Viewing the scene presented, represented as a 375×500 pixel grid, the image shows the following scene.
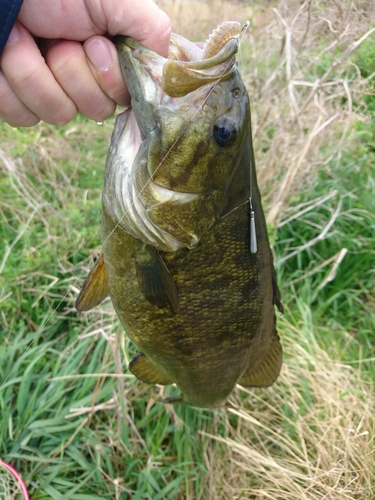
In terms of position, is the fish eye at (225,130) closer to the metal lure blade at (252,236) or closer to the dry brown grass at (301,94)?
the metal lure blade at (252,236)

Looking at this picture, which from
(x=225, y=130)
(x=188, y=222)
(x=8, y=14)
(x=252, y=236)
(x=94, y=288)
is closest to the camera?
(x=8, y=14)

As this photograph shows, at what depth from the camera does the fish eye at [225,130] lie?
122cm

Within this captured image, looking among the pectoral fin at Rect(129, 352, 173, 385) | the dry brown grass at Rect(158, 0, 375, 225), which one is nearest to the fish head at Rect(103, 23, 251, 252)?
the pectoral fin at Rect(129, 352, 173, 385)

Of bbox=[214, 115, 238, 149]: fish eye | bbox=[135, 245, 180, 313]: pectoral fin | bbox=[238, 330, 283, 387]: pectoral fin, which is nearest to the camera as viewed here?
bbox=[214, 115, 238, 149]: fish eye

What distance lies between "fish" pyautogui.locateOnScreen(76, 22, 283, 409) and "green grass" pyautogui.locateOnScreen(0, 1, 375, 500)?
27.4 inches

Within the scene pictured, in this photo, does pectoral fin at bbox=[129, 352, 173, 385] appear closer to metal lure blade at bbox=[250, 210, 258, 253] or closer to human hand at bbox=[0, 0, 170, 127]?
metal lure blade at bbox=[250, 210, 258, 253]

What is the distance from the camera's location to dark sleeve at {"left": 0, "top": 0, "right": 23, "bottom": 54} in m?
1.08

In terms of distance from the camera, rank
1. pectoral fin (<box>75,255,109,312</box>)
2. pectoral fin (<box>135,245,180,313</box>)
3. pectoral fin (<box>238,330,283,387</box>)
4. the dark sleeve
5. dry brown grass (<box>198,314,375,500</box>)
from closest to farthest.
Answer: the dark sleeve < pectoral fin (<box>135,245,180,313</box>) < pectoral fin (<box>75,255,109,312</box>) < pectoral fin (<box>238,330,283,387</box>) < dry brown grass (<box>198,314,375,500</box>)

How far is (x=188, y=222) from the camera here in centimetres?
133

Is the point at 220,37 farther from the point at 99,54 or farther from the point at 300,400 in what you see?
the point at 300,400

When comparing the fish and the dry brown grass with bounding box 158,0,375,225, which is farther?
the dry brown grass with bounding box 158,0,375,225

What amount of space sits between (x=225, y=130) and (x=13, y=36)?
0.64 m

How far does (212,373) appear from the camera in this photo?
70.2 inches

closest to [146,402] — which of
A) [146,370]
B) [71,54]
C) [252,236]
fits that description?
[146,370]
